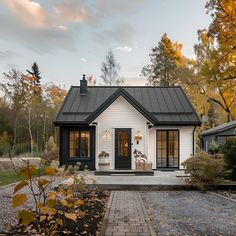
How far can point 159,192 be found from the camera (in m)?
9.62

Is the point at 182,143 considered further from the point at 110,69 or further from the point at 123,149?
the point at 110,69

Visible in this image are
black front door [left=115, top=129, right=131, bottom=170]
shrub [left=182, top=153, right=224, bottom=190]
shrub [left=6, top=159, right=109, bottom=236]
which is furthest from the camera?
black front door [left=115, top=129, right=131, bottom=170]

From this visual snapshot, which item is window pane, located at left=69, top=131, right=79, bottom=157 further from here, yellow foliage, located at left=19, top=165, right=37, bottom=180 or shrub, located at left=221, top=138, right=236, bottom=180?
yellow foliage, located at left=19, top=165, right=37, bottom=180

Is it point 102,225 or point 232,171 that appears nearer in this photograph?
point 102,225

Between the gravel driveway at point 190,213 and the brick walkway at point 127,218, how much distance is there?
0.84 ft

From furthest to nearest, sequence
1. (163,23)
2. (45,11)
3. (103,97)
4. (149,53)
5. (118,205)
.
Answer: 1. (149,53)
2. (103,97)
3. (163,23)
4. (45,11)
5. (118,205)

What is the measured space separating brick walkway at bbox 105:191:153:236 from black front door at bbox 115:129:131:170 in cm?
631

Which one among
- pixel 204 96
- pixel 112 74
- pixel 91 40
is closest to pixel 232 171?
pixel 91 40

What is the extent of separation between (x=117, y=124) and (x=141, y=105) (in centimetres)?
165

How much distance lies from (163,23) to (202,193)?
10891 millimetres

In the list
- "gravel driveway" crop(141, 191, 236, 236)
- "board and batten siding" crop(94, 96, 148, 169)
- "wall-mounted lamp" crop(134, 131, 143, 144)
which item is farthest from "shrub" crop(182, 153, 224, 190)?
"board and batten siding" crop(94, 96, 148, 169)

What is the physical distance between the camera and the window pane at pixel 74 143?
50.4 ft

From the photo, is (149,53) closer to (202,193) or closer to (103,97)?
(103,97)

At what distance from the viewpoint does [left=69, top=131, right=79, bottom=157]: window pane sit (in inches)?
605
